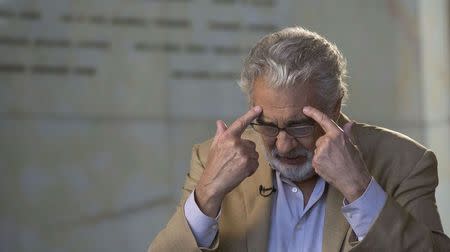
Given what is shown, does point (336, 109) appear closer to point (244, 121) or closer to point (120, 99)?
point (244, 121)

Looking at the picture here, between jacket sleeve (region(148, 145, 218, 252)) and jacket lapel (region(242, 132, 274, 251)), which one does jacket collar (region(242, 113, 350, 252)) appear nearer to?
jacket lapel (region(242, 132, 274, 251))

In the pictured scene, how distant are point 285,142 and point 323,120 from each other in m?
0.14

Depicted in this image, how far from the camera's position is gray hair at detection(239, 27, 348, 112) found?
285 centimetres

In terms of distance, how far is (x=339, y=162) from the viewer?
2727mm

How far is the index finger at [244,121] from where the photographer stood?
286 cm

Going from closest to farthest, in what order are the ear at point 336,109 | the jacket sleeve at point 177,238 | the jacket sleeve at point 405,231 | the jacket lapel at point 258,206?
the jacket sleeve at point 405,231
the jacket sleeve at point 177,238
the jacket lapel at point 258,206
the ear at point 336,109

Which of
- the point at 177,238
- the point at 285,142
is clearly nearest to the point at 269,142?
the point at 285,142

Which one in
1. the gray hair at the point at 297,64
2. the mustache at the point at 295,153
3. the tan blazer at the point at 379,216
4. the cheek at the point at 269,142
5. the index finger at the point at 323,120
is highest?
the gray hair at the point at 297,64

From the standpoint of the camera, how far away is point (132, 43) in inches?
240

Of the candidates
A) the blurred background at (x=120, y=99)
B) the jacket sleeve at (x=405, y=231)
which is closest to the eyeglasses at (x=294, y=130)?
the jacket sleeve at (x=405, y=231)

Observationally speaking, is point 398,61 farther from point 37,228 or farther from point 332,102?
point 332,102

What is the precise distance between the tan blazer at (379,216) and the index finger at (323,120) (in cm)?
27

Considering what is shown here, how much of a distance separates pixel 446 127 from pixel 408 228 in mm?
4032

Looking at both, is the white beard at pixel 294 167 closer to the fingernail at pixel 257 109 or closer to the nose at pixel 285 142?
the nose at pixel 285 142
